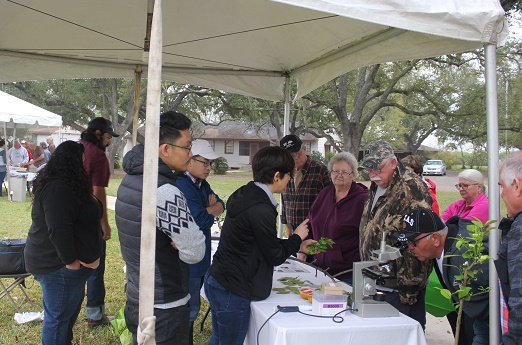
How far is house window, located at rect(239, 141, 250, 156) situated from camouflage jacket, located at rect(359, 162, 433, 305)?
4064 centimetres

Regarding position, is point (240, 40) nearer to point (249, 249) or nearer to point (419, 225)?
point (249, 249)

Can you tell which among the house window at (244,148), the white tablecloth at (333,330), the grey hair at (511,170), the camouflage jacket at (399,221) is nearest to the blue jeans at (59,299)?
the white tablecloth at (333,330)

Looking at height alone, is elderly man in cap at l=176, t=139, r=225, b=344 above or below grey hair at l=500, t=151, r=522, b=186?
below

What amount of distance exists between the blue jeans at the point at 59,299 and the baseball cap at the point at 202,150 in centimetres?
101

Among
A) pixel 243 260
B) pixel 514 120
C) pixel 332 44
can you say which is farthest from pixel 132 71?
pixel 514 120

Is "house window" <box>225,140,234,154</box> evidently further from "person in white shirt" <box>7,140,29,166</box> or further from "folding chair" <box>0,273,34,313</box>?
"folding chair" <box>0,273,34,313</box>

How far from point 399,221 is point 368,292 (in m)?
0.49

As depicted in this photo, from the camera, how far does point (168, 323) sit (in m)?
2.16

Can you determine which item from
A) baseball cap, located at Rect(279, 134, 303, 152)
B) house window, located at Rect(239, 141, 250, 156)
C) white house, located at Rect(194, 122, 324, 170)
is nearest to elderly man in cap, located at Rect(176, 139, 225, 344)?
baseball cap, located at Rect(279, 134, 303, 152)

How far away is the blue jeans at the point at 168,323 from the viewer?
214 centimetres

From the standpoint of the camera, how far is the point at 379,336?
220 centimetres

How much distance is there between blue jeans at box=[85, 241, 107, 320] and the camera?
4012 millimetres

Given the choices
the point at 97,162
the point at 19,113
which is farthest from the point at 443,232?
the point at 19,113

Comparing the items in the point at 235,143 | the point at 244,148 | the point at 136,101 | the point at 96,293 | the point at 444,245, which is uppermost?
the point at 235,143
